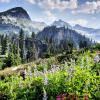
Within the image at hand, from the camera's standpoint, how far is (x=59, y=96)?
15391mm

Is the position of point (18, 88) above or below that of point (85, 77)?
below

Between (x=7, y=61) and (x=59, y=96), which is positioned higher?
(x=59, y=96)

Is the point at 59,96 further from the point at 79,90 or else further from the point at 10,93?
the point at 10,93

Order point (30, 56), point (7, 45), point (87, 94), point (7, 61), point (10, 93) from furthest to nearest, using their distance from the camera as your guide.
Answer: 1. point (7, 45)
2. point (30, 56)
3. point (7, 61)
4. point (10, 93)
5. point (87, 94)

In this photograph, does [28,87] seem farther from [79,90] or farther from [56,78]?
[79,90]

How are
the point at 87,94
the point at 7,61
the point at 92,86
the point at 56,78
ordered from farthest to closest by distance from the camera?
the point at 7,61 → the point at 56,78 → the point at 92,86 → the point at 87,94

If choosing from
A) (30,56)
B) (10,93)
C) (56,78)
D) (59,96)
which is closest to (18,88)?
(10,93)

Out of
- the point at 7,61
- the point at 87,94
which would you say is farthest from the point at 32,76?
the point at 7,61

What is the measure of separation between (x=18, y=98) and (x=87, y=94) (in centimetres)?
487

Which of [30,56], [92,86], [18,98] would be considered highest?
[92,86]

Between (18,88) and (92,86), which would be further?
(18,88)

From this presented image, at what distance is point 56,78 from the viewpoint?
1759cm

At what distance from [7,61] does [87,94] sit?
81.9 meters

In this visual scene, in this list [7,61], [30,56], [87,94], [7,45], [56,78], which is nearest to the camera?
[87,94]
